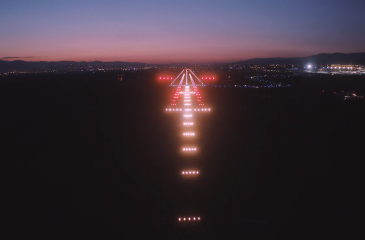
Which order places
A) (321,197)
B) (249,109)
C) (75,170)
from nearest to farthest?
(321,197), (75,170), (249,109)

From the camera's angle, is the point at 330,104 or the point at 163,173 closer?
the point at 163,173

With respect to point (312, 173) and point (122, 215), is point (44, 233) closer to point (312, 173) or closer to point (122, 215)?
point (122, 215)

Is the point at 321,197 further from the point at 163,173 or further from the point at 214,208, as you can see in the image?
the point at 163,173

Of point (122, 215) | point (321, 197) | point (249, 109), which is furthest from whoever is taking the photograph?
point (249, 109)

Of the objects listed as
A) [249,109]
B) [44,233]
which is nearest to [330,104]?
[249,109]

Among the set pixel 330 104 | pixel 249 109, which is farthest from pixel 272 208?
pixel 330 104

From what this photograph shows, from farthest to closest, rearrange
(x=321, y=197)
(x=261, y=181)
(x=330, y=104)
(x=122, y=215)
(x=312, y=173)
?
1. (x=330, y=104)
2. (x=312, y=173)
3. (x=261, y=181)
4. (x=321, y=197)
5. (x=122, y=215)
